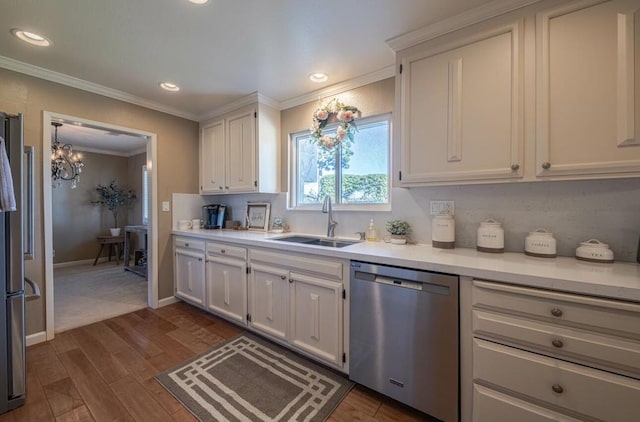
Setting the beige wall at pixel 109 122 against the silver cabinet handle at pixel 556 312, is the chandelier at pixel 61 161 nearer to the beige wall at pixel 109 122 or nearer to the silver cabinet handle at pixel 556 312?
the beige wall at pixel 109 122

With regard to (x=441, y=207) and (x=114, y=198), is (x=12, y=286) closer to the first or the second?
(x=441, y=207)

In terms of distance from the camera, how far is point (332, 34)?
5.85 feet

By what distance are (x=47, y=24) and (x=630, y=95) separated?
3331mm

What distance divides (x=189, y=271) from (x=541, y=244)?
10.5ft

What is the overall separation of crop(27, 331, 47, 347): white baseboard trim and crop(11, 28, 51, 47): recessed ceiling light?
2.35m

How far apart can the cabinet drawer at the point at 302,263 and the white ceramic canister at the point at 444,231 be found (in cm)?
74

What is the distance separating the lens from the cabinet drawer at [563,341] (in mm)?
996

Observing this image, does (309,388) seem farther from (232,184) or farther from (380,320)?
(232,184)

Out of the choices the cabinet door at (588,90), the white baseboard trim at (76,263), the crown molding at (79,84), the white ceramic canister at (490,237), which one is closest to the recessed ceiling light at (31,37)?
the crown molding at (79,84)

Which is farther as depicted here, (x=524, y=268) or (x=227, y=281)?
(x=227, y=281)

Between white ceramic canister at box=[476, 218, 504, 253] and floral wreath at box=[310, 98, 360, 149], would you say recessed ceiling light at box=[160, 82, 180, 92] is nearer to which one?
floral wreath at box=[310, 98, 360, 149]

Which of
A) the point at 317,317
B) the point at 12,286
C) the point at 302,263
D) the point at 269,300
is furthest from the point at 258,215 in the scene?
the point at 12,286

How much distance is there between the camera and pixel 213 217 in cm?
339

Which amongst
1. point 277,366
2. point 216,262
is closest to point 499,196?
point 277,366
